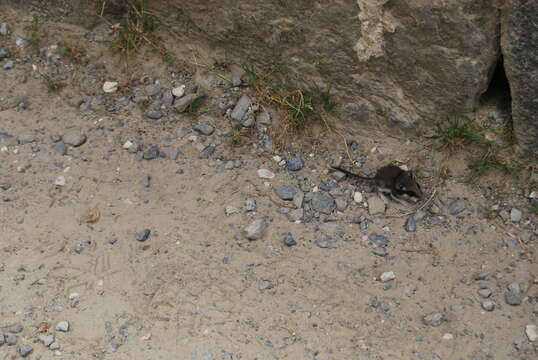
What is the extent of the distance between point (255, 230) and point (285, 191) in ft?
0.95

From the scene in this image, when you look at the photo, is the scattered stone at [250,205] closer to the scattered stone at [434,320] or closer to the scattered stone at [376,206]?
the scattered stone at [376,206]

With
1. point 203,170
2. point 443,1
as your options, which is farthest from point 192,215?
point 443,1

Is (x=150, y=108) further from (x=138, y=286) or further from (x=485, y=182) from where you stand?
(x=485, y=182)

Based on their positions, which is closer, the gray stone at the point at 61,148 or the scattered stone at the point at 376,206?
the scattered stone at the point at 376,206

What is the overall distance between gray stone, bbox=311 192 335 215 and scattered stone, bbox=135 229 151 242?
2.64 ft

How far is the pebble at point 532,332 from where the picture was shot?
2.58 metres

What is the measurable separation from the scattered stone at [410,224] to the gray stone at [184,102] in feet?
4.24

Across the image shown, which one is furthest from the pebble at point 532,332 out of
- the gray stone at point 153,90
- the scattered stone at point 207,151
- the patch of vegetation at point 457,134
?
the gray stone at point 153,90

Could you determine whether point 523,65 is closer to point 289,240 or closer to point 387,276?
point 387,276

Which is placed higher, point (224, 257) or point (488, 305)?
point (488, 305)

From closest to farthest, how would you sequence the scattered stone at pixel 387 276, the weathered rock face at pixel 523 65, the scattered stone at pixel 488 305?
the weathered rock face at pixel 523 65 < the scattered stone at pixel 488 305 < the scattered stone at pixel 387 276

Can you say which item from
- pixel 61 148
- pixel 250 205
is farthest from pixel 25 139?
pixel 250 205

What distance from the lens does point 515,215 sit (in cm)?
294

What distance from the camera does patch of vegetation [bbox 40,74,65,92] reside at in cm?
346
